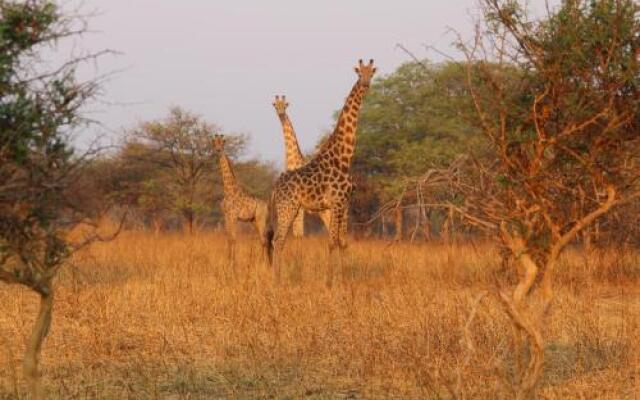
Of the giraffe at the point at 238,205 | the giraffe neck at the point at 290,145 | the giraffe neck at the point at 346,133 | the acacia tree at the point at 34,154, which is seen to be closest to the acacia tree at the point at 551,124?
the acacia tree at the point at 34,154

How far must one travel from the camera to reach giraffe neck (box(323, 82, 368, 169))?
1211 centimetres

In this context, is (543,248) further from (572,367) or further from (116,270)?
(116,270)

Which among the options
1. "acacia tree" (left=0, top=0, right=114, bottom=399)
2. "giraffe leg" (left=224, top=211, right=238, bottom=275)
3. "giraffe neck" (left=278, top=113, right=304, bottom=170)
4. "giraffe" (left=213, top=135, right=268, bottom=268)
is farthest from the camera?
"giraffe neck" (left=278, top=113, right=304, bottom=170)

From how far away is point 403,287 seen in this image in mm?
9875

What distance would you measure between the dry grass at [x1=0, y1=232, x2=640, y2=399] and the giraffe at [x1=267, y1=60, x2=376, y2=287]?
2.40ft

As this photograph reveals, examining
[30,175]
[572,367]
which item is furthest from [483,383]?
[30,175]

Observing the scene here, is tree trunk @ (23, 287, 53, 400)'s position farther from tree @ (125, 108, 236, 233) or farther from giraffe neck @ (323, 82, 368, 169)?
tree @ (125, 108, 236, 233)

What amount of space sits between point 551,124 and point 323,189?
6519mm

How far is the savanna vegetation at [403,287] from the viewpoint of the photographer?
4.20 m

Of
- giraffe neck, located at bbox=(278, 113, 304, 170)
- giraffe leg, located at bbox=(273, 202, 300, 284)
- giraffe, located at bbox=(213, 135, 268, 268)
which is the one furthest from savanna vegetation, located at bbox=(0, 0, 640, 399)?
giraffe neck, located at bbox=(278, 113, 304, 170)

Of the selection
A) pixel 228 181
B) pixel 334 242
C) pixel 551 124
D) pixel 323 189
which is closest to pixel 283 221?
pixel 323 189

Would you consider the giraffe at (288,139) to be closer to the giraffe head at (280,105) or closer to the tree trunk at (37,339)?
the giraffe head at (280,105)

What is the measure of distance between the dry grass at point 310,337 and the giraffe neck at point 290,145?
509 cm

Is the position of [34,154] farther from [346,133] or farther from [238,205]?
[238,205]
